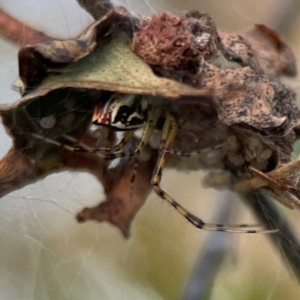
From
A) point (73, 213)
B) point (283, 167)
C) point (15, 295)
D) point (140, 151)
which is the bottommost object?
point (15, 295)

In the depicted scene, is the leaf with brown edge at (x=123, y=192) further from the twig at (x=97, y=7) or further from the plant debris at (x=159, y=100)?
the twig at (x=97, y=7)

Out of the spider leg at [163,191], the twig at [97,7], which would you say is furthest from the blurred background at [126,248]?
the twig at [97,7]

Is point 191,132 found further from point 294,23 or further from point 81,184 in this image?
point 294,23

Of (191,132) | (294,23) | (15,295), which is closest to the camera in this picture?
(191,132)

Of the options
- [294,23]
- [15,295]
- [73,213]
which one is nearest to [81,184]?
[73,213]

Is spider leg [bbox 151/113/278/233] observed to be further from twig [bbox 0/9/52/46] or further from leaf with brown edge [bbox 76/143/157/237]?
twig [bbox 0/9/52/46]

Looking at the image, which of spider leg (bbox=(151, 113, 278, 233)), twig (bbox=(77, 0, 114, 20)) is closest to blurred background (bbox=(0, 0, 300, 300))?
spider leg (bbox=(151, 113, 278, 233))
